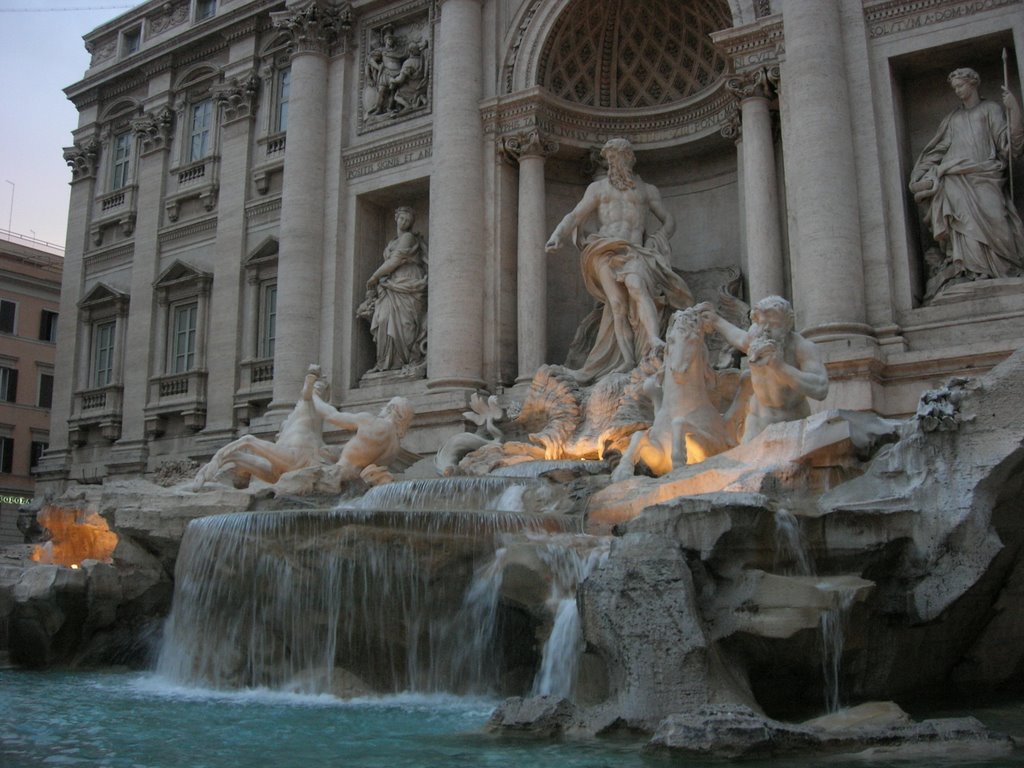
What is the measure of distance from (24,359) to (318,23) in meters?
20.7

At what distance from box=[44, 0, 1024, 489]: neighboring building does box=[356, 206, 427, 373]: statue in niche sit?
15.5 inches

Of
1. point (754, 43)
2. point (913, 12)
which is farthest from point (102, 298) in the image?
point (913, 12)

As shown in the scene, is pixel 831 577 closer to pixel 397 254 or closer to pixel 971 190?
pixel 971 190

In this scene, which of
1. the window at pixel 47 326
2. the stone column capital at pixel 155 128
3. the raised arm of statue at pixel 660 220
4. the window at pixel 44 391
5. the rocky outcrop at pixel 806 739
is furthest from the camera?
the window at pixel 47 326

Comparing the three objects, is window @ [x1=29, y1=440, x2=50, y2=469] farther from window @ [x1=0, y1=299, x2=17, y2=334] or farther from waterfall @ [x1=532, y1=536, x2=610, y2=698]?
waterfall @ [x1=532, y1=536, x2=610, y2=698]

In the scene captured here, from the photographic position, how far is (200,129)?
75.8 feet

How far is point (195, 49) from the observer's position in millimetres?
23203

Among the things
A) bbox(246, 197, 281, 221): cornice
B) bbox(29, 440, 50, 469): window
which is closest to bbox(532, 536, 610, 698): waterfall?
bbox(246, 197, 281, 221): cornice

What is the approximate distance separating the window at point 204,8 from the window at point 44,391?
1690 cm

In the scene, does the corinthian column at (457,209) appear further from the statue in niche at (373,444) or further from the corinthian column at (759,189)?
the corinthian column at (759,189)

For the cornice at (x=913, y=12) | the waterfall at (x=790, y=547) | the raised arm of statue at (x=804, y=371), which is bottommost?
the waterfall at (x=790, y=547)

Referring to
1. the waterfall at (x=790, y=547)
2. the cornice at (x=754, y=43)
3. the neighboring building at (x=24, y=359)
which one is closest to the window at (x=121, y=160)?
the neighboring building at (x=24, y=359)

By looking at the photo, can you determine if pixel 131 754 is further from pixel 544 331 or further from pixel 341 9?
pixel 341 9

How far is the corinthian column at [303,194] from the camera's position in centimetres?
1869
